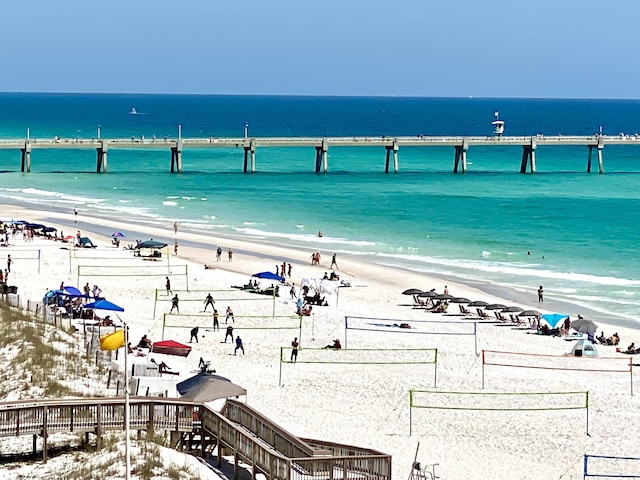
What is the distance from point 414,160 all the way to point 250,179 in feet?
106

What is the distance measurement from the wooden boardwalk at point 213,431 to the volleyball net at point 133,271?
21400mm

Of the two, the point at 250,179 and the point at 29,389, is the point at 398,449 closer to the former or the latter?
the point at 29,389

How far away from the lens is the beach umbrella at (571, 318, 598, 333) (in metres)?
36.6

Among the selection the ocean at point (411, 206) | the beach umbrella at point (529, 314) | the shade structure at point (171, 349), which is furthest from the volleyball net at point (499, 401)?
the ocean at point (411, 206)

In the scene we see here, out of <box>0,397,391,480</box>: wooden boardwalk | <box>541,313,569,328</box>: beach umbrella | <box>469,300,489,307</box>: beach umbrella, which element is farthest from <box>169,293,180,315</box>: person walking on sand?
<box>0,397,391,480</box>: wooden boardwalk

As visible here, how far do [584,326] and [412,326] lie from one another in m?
5.47

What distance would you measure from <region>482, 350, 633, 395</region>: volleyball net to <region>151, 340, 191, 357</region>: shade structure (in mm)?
8102

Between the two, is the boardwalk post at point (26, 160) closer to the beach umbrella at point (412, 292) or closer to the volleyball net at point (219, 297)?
the volleyball net at point (219, 297)

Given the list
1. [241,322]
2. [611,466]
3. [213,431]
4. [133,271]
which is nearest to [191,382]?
[213,431]

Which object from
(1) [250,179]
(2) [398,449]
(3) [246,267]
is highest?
(1) [250,179]

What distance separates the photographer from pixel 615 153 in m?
139

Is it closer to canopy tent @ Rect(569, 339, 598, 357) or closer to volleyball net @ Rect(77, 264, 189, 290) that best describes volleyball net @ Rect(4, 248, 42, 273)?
volleyball net @ Rect(77, 264, 189, 290)

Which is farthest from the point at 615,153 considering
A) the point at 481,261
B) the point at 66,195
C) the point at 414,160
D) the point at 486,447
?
the point at 486,447

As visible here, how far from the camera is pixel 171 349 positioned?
102 feet
